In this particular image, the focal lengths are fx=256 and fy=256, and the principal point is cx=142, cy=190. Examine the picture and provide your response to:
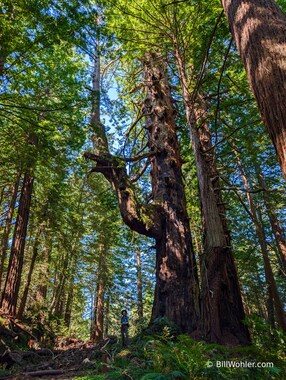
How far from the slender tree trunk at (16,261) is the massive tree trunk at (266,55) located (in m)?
10.2

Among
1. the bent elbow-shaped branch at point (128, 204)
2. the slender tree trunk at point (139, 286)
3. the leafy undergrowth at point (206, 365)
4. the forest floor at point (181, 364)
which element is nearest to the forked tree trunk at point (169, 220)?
the bent elbow-shaped branch at point (128, 204)

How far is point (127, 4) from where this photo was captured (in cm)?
676

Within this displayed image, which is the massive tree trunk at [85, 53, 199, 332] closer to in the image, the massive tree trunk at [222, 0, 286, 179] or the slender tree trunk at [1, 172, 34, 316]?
the massive tree trunk at [222, 0, 286, 179]

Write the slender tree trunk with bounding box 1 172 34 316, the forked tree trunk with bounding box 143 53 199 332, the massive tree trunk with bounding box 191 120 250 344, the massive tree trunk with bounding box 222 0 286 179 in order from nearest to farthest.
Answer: the massive tree trunk with bounding box 222 0 286 179 → the massive tree trunk with bounding box 191 120 250 344 → the forked tree trunk with bounding box 143 53 199 332 → the slender tree trunk with bounding box 1 172 34 316

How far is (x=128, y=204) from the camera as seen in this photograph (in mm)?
6656

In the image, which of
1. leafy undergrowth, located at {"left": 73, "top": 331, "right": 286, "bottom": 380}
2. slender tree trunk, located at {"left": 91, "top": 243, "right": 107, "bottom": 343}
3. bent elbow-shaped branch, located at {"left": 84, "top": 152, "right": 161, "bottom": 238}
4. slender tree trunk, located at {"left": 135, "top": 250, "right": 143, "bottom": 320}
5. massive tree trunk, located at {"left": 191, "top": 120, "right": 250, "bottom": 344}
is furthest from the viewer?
slender tree trunk, located at {"left": 135, "top": 250, "right": 143, "bottom": 320}

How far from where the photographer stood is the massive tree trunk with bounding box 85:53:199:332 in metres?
5.89

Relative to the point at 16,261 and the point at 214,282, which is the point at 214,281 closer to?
the point at 214,282

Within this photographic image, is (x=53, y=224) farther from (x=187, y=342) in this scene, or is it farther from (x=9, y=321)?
(x=187, y=342)

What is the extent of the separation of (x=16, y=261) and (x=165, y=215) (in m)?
6.48

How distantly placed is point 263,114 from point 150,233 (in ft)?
16.0

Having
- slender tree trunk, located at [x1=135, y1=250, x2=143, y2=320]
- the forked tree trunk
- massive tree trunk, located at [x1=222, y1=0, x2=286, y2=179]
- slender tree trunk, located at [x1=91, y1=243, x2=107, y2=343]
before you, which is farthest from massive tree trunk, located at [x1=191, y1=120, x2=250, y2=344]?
slender tree trunk, located at [x1=135, y1=250, x2=143, y2=320]

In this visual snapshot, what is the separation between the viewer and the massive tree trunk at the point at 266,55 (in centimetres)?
202

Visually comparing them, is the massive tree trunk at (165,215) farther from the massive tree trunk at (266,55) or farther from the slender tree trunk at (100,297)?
the slender tree trunk at (100,297)
